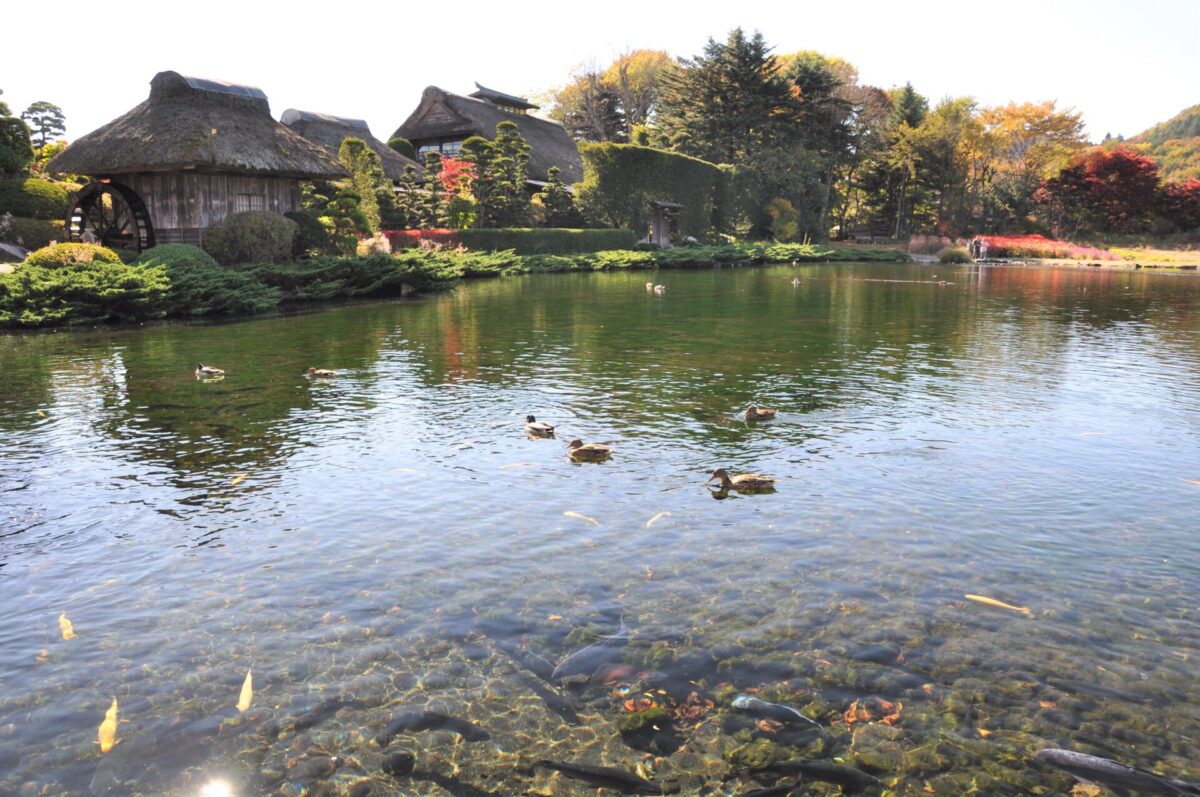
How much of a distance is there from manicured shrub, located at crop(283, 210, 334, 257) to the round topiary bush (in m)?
9.47

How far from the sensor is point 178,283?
19.5 meters

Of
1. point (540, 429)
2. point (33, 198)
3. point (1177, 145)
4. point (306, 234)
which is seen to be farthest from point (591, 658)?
point (1177, 145)

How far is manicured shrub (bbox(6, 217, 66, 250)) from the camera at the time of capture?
28.1 metres

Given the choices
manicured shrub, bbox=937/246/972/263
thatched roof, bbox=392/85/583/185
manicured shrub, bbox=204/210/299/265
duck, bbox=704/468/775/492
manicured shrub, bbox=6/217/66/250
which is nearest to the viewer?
duck, bbox=704/468/775/492

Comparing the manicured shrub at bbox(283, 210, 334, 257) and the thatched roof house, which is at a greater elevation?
the thatched roof house

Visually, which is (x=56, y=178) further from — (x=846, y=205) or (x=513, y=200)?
(x=846, y=205)

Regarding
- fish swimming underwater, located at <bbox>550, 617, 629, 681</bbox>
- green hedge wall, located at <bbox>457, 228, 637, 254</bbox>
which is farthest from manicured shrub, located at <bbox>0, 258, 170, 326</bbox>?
green hedge wall, located at <bbox>457, 228, 637, 254</bbox>

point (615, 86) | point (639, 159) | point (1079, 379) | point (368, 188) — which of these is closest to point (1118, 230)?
point (639, 159)

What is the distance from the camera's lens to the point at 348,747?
4168mm

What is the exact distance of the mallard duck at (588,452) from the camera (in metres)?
8.57

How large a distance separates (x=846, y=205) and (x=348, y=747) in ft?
241

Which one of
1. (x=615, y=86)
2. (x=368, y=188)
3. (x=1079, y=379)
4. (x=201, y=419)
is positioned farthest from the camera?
(x=615, y=86)

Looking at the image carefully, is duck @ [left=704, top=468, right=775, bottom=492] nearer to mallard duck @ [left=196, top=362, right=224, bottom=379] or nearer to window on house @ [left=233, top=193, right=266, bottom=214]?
mallard duck @ [left=196, top=362, right=224, bottom=379]

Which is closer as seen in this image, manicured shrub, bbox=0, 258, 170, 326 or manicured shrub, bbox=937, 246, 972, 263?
manicured shrub, bbox=0, 258, 170, 326
